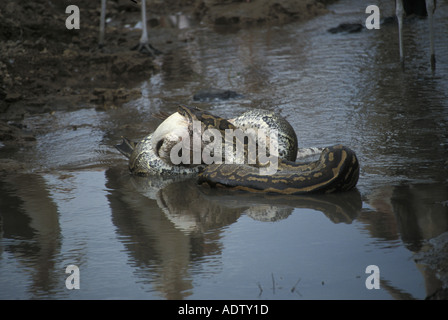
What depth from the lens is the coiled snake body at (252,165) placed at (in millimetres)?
5422

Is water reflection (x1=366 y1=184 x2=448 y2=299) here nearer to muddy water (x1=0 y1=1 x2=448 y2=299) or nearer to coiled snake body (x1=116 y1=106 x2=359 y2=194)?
muddy water (x1=0 y1=1 x2=448 y2=299)

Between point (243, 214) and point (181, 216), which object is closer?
point (243, 214)

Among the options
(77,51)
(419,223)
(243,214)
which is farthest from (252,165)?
(77,51)

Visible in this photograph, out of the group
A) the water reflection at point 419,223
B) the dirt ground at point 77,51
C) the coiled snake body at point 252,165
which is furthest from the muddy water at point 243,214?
the dirt ground at point 77,51

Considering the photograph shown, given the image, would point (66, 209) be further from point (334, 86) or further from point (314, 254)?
point (334, 86)

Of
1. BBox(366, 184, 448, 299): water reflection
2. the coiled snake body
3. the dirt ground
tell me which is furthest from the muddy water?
the dirt ground

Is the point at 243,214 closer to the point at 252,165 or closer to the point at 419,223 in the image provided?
the point at 252,165

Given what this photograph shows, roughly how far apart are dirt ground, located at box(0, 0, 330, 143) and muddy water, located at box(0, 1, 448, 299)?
0.74m

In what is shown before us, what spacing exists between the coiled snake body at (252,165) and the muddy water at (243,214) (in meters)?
0.13

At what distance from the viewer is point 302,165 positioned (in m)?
5.70

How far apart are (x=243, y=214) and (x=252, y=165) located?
1027 mm

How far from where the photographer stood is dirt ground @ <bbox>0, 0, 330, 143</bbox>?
10.9 meters

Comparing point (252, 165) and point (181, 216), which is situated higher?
point (252, 165)

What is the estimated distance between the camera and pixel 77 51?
14.7 m
